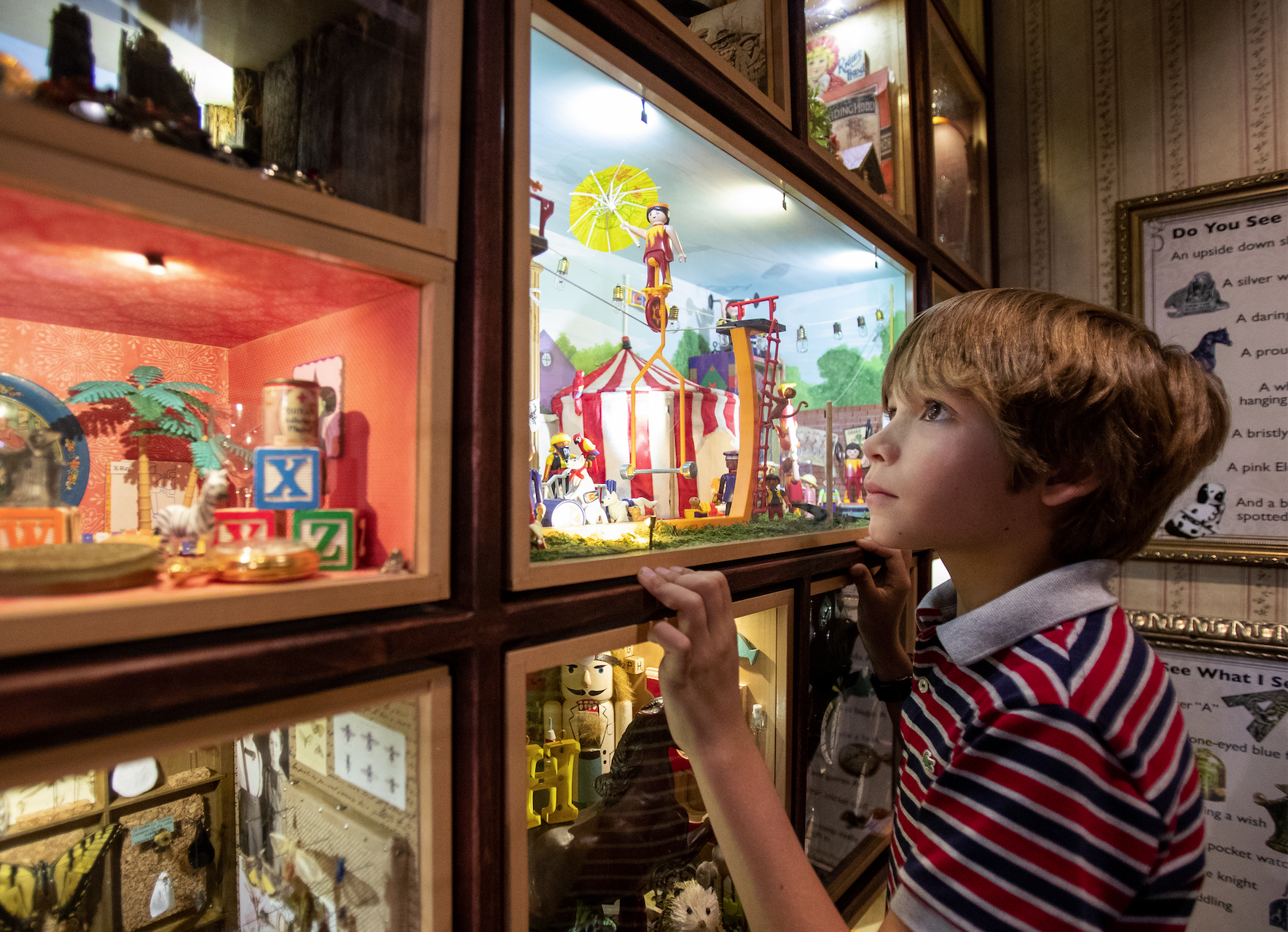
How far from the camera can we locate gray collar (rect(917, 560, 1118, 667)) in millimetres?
671

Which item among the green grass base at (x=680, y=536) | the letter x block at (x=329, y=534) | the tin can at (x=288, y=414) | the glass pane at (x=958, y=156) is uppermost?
the glass pane at (x=958, y=156)

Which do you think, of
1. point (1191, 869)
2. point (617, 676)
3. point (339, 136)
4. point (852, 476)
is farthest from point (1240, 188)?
point (339, 136)

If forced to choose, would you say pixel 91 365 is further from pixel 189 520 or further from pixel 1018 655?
pixel 1018 655

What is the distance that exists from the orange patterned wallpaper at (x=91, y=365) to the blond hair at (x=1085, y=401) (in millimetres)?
771

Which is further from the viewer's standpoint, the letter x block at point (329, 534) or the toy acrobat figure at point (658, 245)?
the toy acrobat figure at point (658, 245)

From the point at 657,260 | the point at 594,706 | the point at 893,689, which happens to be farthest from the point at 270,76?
the point at 893,689

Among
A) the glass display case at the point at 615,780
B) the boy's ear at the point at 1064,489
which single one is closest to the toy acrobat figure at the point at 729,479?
the glass display case at the point at 615,780

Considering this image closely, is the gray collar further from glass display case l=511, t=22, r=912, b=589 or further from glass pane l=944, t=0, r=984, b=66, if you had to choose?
Result: glass pane l=944, t=0, r=984, b=66

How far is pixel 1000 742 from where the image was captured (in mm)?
563

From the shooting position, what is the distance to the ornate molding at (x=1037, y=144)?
193 cm

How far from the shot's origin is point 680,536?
831 mm

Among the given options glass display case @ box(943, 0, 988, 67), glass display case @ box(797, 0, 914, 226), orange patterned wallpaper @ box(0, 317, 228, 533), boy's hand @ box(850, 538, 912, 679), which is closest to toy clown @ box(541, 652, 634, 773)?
orange patterned wallpaper @ box(0, 317, 228, 533)

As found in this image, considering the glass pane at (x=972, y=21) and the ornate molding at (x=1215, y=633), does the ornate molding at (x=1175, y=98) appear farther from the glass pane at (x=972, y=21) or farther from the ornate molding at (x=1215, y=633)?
the ornate molding at (x=1215, y=633)

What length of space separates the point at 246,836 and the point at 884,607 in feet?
3.20
